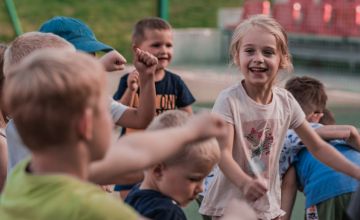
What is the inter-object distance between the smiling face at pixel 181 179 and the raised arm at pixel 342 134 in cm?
156

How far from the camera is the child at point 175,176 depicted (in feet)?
9.12

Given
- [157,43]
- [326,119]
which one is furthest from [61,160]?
[157,43]

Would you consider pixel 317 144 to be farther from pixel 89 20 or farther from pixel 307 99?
pixel 89 20

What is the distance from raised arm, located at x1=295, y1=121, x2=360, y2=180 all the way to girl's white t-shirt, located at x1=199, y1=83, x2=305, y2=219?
52mm

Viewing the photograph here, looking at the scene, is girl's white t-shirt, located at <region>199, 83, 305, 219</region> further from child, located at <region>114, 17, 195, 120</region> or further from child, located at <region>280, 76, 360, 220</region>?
child, located at <region>114, 17, 195, 120</region>

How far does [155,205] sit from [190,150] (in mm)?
210

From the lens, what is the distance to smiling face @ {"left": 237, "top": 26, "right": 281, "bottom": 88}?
398cm

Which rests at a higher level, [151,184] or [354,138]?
[151,184]

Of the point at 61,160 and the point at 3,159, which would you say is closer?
the point at 61,160

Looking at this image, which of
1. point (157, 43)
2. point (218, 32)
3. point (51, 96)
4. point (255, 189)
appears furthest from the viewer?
point (218, 32)

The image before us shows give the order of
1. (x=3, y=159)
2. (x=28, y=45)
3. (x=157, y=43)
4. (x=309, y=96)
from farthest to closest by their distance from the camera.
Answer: (x=157, y=43) → (x=309, y=96) → (x=3, y=159) → (x=28, y=45)

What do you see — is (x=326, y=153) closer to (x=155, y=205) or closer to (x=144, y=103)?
(x=144, y=103)

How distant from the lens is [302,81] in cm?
466

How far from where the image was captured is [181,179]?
9.27 feet
